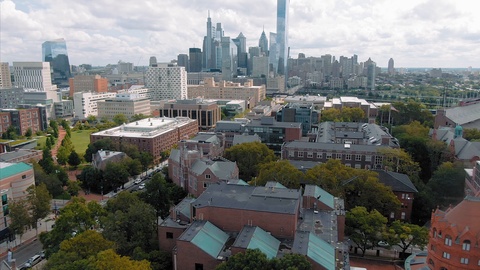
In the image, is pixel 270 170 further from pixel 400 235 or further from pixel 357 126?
pixel 357 126

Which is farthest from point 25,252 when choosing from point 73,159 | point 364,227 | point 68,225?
point 364,227

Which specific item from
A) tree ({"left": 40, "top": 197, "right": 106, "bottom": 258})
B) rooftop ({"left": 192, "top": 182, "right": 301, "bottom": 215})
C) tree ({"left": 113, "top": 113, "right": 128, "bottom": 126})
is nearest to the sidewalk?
tree ({"left": 40, "top": 197, "right": 106, "bottom": 258})

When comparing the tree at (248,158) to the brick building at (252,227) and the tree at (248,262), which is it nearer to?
the brick building at (252,227)

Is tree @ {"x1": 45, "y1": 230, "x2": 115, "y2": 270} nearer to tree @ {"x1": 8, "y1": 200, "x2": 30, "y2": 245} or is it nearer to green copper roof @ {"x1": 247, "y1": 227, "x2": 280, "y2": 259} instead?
green copper roof @ {"x1": 247, "y1": 227, "x2": 280, "y2": 259}

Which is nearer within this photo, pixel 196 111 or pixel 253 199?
pixel 253 199

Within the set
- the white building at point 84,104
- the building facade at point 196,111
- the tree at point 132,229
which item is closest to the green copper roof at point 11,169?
the tree at point 132,229

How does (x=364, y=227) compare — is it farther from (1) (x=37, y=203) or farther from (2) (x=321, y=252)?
(1) (x=37, y=203)

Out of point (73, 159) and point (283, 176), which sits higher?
point (283, 176)
